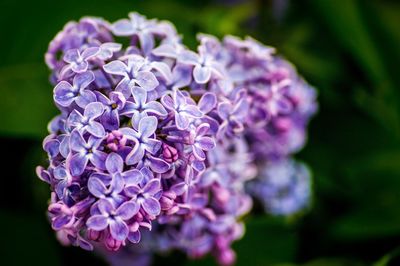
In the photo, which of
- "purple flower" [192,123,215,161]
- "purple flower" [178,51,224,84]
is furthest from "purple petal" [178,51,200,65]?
"purple flower" [192,123,215,161]

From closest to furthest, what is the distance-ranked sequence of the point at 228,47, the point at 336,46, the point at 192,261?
1. the point at 228,47
2. the point at 192,261
3. the point at 336,46

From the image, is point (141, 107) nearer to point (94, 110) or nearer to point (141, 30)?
point (94, 110)

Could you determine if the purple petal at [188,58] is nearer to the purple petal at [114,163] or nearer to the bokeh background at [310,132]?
the purple petal at [114,163]

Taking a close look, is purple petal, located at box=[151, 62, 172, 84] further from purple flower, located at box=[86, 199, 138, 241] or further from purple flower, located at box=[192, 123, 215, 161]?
purple flower, located at box=[86, 199, 138, 241]

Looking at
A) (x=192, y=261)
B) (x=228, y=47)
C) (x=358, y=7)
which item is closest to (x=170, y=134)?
(x=228, y=47)

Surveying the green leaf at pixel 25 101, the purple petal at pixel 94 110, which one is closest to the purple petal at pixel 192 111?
the purple petal at pixel 94 110

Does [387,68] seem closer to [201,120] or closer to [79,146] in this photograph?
[201,120]

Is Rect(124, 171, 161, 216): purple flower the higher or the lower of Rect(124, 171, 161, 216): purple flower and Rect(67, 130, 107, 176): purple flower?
the lower
